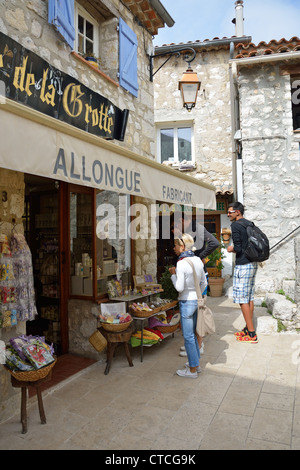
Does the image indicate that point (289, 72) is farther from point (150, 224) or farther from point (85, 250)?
point (85, 250)

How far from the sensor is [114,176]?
10.1 feet

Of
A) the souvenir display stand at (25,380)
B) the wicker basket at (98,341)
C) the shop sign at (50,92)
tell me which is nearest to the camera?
the souvenir display stand at (25,380)

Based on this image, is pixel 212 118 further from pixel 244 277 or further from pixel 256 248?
pixel 244 277

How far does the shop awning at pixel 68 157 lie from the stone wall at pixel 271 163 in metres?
4.78

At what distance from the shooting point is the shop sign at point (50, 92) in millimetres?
3193

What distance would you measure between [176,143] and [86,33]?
587cm

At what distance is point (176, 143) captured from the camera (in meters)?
10.6

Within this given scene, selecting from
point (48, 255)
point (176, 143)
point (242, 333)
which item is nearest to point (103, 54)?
point (48, 255)

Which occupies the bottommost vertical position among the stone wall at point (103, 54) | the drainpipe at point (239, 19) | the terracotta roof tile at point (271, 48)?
the stone wall at point (103, 54)

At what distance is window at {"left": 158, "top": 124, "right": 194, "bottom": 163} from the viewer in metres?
10.5

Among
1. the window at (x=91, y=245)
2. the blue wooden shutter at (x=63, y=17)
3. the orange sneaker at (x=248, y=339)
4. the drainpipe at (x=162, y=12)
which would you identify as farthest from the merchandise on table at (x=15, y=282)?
the drainpipe at (x=162, y=12)

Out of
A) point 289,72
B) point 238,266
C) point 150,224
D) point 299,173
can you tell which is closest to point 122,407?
point 238,266

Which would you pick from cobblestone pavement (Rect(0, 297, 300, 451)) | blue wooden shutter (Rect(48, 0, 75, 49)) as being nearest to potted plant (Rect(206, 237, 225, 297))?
cobblestone pavement (Rect(0, 297, 300, 451))

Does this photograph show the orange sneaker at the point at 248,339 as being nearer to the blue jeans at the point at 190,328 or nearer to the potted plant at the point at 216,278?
the blue jeans at the point at 190,328
